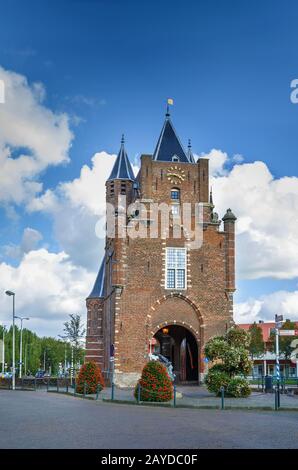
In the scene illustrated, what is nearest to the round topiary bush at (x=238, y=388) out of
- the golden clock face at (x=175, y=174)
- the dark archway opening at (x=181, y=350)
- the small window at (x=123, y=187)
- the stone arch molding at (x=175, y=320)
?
the stone arch molding at (x=175, y=320)

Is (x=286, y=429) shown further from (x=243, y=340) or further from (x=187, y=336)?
(x=187, y=336)

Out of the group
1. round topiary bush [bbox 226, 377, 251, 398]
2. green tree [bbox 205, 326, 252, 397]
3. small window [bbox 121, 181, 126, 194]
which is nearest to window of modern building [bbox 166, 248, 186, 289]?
green tree [bbox 205, 326, 252, 397]

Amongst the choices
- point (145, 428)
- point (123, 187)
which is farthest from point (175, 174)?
point (145, 428)

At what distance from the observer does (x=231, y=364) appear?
30312mm

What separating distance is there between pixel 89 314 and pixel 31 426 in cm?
3971

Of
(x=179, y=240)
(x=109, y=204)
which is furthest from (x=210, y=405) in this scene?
(x=109, y=204)

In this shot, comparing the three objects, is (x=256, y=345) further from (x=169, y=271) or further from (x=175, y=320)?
(x=169, y=271)

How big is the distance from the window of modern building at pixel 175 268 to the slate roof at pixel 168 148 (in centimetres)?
756

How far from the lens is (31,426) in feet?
56.0

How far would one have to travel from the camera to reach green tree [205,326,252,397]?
29.9 metres

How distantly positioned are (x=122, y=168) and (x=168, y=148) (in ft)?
45.7

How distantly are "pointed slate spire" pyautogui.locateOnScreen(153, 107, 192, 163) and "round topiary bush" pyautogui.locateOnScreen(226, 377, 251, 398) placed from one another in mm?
21779
